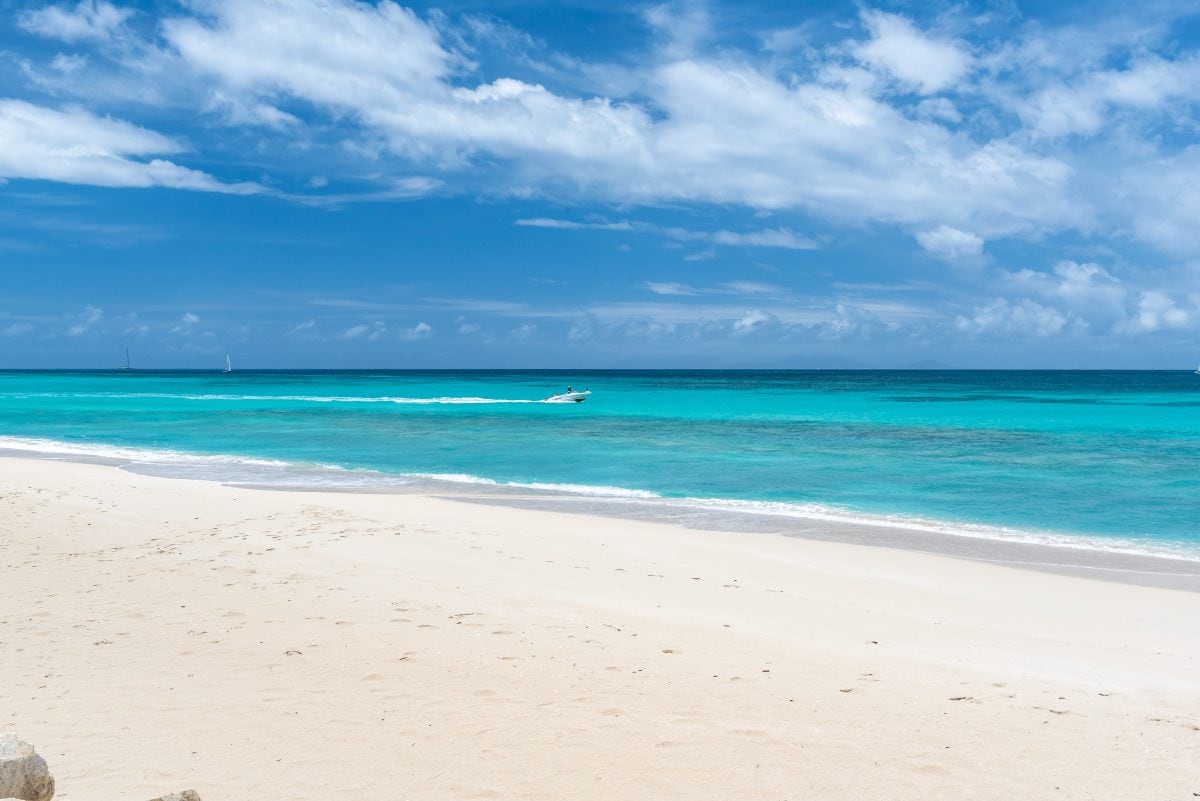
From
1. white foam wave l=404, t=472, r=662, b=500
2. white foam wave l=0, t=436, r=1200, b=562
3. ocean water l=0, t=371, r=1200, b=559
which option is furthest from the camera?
white foam wave l=404, t=472, r=662, b=500

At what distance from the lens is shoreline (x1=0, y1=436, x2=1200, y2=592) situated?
39.1ft

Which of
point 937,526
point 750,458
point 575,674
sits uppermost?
point 575,674

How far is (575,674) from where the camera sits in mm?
6398

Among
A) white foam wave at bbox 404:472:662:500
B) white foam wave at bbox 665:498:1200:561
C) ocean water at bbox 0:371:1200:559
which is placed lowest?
white foam wave at bbox 665:498:1200:561

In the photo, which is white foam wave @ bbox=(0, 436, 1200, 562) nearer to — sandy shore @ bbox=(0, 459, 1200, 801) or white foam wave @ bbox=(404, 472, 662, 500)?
white foam wave @ bbox=(404, 472, 662, 500)

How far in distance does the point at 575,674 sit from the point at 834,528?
9.55 m

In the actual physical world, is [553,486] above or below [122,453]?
below

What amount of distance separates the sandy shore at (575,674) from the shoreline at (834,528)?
137 centimetres

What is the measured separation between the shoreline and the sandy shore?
54.1 inches

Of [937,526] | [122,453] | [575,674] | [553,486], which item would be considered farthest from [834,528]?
[122,453]

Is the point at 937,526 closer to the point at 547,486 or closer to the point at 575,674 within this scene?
the point at 547,486

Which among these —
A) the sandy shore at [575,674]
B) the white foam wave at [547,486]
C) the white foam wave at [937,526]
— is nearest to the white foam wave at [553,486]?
the white foam wave at [547,486]

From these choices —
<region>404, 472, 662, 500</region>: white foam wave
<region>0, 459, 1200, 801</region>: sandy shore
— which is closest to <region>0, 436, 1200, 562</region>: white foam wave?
<region>404, 472, 662, 500</region>: white foam wave

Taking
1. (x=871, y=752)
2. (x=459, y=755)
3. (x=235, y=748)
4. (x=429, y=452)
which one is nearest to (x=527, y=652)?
(x=459, y=755)
